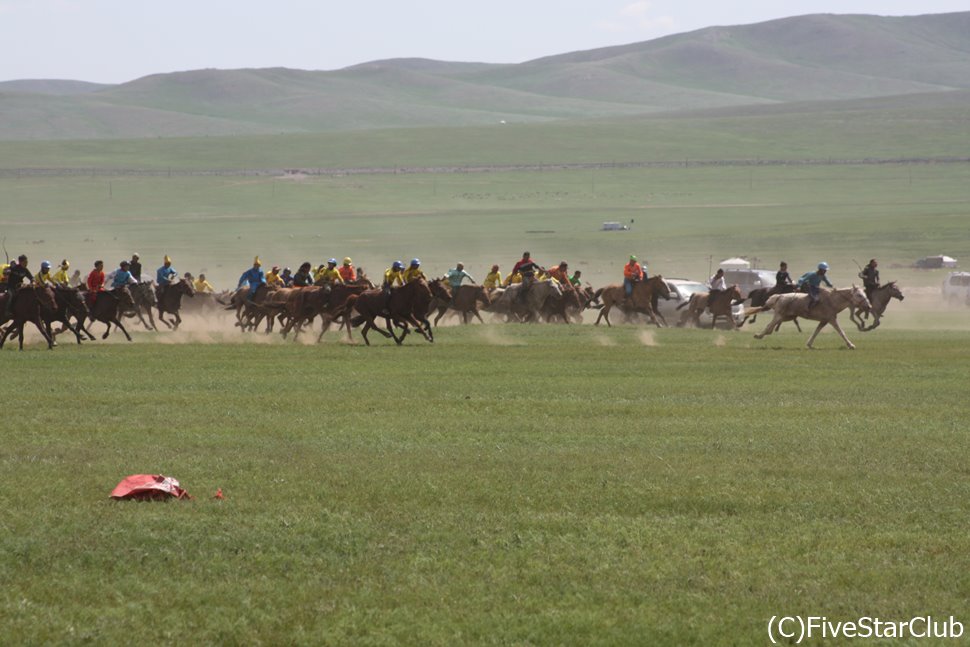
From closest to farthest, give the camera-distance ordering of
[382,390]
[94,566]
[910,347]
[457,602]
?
[457,602], [94,566], [382,390], [910,347]

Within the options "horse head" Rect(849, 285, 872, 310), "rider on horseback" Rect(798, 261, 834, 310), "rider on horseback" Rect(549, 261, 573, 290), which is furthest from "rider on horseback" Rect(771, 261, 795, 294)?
"rider on horseback" Rect(798, 261, 834, 310)

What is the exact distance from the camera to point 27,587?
9.72 meters

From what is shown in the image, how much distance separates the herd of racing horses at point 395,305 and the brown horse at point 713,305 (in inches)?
1.0

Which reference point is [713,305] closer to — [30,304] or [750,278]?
[750,278]

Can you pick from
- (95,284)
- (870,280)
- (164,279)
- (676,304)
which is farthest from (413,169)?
(95,284)

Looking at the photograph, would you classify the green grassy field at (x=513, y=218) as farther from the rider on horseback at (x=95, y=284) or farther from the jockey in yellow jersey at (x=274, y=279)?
the rider on horseback at (x=95, y=284)

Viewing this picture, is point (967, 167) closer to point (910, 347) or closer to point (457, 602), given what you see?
point (910, 347)

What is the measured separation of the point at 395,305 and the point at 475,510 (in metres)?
18.5

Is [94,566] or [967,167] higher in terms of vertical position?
[967,167]

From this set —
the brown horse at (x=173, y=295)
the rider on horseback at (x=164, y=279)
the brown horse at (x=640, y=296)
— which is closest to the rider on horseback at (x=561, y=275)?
the brown horse at (x=640, y=296)

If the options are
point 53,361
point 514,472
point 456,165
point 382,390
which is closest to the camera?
point 514,472

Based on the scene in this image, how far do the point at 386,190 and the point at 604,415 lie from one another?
116 meters

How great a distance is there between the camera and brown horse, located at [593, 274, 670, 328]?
40.0 m

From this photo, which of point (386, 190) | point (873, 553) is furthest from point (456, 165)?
point (873, 553)
